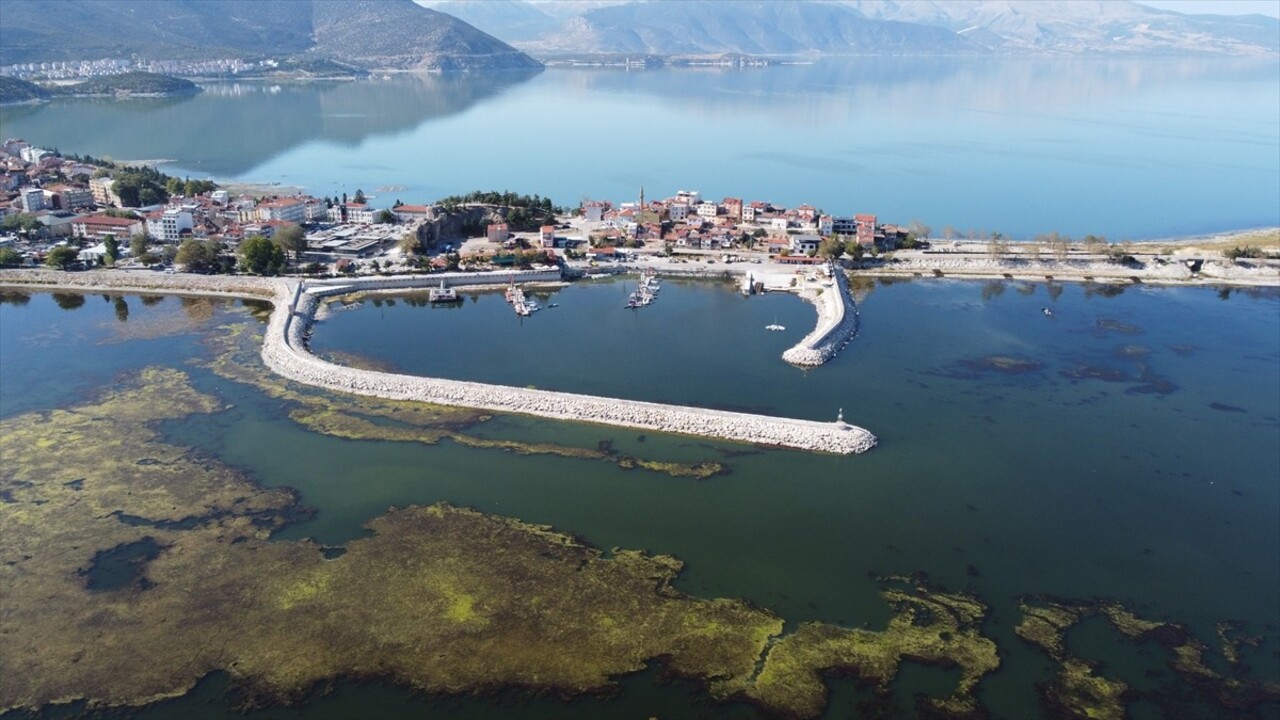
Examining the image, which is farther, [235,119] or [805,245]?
[235,119]

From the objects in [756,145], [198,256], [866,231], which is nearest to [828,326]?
[866,231]

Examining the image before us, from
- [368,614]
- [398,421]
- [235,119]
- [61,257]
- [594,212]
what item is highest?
[235,119]

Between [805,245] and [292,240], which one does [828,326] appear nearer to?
[805,245]

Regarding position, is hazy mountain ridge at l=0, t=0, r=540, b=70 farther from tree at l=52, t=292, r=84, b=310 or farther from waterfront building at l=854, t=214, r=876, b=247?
waterfront building at l=854, t=214, r=876, b=247

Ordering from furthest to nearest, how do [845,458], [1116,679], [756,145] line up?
[756,145]
[845,458]
[1116,679]

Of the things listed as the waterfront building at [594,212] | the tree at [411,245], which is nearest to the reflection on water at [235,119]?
the tree at [411,245]

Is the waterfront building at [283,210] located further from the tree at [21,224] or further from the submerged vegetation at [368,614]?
the submerged vegetation at [368,614]

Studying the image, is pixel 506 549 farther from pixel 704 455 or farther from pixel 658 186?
pixel 658 186
